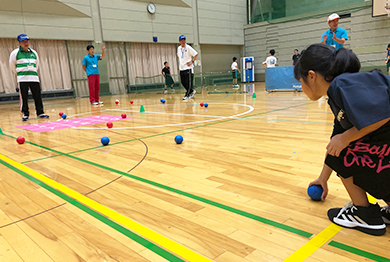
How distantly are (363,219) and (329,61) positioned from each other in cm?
74

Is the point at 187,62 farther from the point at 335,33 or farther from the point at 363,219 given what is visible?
the point at 363,219

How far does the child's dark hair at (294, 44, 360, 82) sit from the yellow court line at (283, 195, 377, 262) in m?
0.69

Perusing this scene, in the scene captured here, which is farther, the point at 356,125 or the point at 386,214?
the point at 386,214

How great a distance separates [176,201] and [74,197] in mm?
689

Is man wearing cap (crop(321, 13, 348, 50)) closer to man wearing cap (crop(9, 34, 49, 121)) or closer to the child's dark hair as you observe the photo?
the child's dark hair

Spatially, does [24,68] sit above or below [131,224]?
above

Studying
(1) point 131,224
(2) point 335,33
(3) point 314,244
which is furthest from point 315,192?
(2) point 335,33

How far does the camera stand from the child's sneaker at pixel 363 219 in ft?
4.48

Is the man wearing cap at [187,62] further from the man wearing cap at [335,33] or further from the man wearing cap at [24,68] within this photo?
the man wearing cap at [24,68]

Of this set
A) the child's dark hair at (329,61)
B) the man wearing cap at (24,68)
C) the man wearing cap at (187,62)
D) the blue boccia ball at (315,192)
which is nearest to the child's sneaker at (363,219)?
the blue boccia ball at (315,192)

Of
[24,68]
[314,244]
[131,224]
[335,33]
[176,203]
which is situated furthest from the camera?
[24,68]

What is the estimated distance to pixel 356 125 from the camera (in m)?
1.17

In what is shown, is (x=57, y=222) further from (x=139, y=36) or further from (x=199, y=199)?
(x=139, y=36)

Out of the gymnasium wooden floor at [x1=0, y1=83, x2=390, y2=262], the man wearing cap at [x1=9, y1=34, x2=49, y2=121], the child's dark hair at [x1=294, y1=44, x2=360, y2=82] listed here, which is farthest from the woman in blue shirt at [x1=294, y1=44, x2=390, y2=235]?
the man wearing cap at [x1=9, y1=34, x2=49, y2=121]
